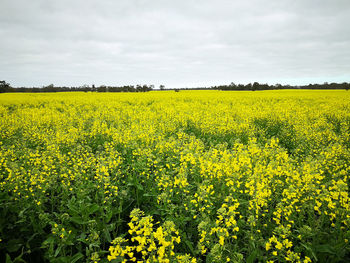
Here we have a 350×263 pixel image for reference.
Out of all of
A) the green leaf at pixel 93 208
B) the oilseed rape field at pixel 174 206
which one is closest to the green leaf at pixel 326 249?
the oilseed rape field at pixel 174 206

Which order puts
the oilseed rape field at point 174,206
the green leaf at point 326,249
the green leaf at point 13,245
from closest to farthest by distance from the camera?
1. the oilseed rape field at point 174,206
2. the green leaf at point 326,249
3. the green leaf at point 13,245

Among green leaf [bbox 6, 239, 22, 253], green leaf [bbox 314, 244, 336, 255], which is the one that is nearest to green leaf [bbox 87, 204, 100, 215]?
green leaf [bbox 6, 239, 22, 253]

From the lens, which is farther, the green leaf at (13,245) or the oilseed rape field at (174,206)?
the green leaf at (13,245)

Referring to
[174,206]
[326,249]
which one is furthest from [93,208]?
[326,249]

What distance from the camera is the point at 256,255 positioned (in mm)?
2711

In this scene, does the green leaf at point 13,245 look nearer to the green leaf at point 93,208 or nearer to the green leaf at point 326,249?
the green leaf at point 93,208

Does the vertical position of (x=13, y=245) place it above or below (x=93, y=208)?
below

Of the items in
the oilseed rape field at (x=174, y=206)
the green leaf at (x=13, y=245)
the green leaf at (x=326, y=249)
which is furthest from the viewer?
the green leaf at (x=13, y=245)

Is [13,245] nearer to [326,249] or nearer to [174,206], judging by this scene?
[174,206]

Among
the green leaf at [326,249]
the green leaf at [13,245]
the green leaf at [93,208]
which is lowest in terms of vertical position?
the green leaf at [13,245]

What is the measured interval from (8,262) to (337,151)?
695 cm

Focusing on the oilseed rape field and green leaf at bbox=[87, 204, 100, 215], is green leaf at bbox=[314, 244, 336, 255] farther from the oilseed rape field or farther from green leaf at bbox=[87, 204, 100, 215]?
green leaf at bbox=[87, 204, 100, 215]

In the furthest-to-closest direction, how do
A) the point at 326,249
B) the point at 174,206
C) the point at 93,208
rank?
the point at 93,208 → the point at 174,206 → the point at 326,249

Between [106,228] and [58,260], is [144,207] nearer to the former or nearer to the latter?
[106,228]
